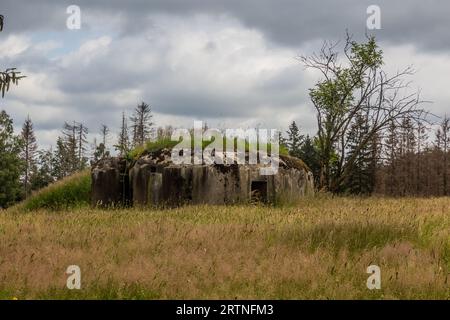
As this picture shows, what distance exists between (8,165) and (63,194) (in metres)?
32.3

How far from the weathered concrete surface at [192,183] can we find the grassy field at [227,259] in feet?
19.6

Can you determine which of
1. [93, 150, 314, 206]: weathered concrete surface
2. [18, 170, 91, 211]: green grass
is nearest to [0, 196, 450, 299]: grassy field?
[93, 150, 314, 206]: weathered concrete surface

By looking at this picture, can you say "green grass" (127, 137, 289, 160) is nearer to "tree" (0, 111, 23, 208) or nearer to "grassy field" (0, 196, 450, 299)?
"grassy field" (0, 196, 450, 299)

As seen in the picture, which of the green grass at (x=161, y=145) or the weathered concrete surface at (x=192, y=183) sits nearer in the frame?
the weathered concrete surface at (x=192, y=183)

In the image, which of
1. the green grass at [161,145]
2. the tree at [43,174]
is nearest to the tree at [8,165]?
the tree at [43,174]

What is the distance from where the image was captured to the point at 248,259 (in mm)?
8711

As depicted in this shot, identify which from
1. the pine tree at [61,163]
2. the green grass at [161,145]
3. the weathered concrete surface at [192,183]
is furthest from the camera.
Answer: the pine tree at [61,163]

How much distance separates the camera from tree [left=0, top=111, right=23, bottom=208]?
5159cm

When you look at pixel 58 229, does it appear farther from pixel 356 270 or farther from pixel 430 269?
pixel 430 269

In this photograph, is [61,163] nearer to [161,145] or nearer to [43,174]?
[43,174]

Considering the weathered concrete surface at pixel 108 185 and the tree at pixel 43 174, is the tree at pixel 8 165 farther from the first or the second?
the weathered concrete surface at pixel 108 185

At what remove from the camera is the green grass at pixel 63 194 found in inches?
889

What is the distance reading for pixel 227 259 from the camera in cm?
865

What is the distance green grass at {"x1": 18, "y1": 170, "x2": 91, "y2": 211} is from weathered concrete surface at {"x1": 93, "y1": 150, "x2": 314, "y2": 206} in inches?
96.7
